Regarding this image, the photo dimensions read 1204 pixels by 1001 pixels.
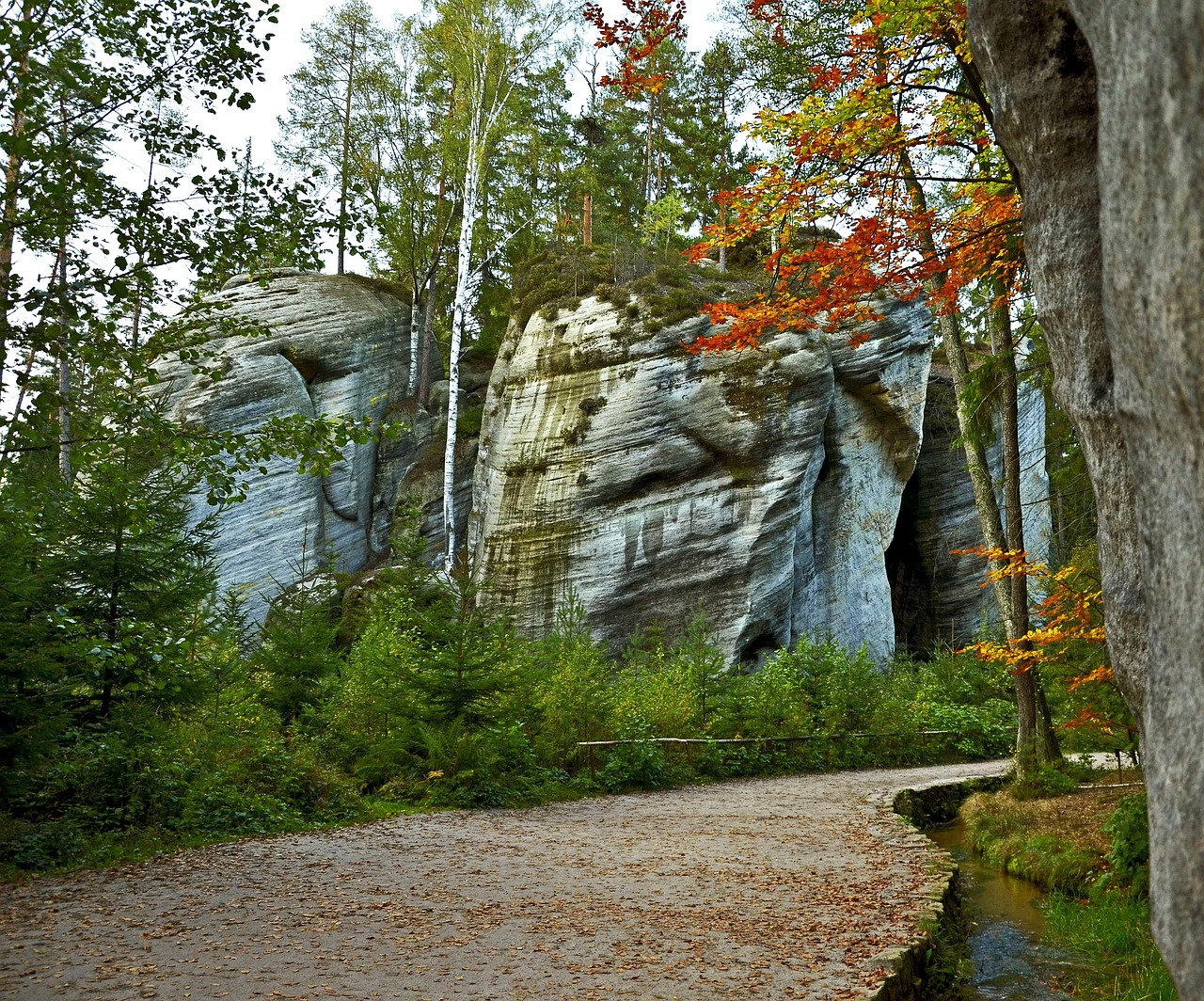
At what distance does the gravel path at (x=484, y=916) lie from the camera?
4.59 metres

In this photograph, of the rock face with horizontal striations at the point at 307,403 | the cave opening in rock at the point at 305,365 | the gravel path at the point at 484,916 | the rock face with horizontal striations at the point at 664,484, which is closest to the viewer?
the gravel path at the point at 484,916

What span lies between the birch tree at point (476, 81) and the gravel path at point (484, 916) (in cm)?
1601

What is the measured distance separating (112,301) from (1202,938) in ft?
20.5

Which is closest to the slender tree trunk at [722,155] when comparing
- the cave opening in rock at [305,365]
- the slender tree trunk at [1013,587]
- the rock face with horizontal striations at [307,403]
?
the rock face with horizontal striations at [307,403]

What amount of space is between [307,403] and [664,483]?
10748 millimetres

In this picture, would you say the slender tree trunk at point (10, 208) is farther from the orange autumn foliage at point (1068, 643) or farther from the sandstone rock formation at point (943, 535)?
the sandstone rock formation at point (943, 535)

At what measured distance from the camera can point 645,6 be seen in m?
9.54

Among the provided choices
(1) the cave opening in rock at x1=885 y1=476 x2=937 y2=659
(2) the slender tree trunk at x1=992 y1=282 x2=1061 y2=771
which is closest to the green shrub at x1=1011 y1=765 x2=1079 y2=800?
(2) the slender tree trunk at x1=992 y1=282 x2=1061 y2=771

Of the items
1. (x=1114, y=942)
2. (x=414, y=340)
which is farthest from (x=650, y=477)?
(x=1114, y=942)

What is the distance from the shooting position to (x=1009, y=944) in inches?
267

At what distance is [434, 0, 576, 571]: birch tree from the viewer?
80.4 ft

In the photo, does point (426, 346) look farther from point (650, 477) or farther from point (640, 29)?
point (640, 29)

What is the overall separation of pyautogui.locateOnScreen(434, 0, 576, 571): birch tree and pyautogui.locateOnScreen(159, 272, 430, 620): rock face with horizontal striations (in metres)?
3.17

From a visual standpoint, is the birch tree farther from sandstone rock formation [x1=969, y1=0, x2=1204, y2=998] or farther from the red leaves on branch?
sandstone rock formation [x1=969, y1=0, x2=1204, y2=998]
